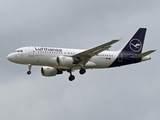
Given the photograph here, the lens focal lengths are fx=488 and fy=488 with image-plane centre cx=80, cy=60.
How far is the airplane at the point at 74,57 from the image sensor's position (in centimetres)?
6619

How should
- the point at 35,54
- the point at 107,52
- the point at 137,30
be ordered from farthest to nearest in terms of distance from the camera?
1. the point at 137,30
2. the point at 107,52
3. the point at 35,54

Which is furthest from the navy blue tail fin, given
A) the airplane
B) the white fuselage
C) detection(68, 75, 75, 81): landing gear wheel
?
detection(68, 75, 75, 81): landing gear wheel

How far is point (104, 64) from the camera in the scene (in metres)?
70.1

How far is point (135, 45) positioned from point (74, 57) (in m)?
11.7

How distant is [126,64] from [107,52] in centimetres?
332

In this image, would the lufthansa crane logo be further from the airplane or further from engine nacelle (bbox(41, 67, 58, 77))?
engine nacelle (bbox(41, 67, 58, 77))

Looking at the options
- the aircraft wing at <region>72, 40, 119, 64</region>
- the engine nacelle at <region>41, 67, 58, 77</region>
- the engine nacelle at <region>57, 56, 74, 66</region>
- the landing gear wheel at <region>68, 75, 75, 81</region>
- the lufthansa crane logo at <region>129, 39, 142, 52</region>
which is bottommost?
the landing gear wheel at <region>68, 75, 75, 81</region>

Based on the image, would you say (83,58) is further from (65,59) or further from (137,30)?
(137,30)

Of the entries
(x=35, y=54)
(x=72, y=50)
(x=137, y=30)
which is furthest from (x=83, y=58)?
(x=137, y=30)

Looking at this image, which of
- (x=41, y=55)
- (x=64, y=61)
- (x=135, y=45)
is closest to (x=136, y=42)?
(x=135, y=45)

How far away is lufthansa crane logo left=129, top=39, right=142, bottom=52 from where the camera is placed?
243 feet

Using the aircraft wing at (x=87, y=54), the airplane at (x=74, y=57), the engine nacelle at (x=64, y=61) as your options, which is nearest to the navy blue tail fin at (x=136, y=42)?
the airplane at (x=74, y=57)

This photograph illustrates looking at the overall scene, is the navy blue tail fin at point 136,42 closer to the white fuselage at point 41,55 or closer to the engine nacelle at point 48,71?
the white fuselage at point 41,55

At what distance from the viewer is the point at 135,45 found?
244ft
